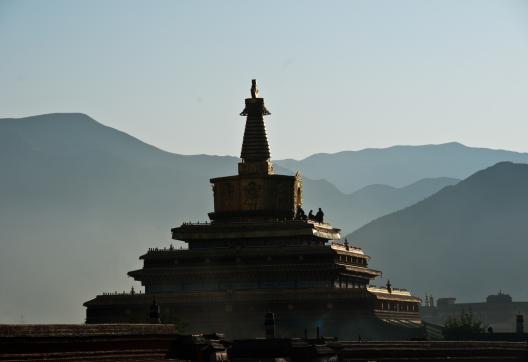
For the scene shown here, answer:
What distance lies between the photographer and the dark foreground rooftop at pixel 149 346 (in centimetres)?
5384

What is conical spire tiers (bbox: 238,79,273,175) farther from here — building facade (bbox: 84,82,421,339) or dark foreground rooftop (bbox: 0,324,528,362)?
dark foreground rooftop (bbox: 0,324,528,362)

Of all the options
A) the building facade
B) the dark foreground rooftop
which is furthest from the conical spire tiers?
the dark foreground rooftop

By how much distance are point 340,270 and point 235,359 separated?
42.3 meters

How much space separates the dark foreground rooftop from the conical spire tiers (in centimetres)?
3147

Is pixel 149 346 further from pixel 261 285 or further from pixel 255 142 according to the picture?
pixel 255 142

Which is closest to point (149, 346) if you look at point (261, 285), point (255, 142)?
point (261, 285)

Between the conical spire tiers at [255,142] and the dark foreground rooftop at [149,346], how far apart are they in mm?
31468

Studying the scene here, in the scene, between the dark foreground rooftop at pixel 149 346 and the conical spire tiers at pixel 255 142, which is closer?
the dark foreground rooftop at pixel 149 346

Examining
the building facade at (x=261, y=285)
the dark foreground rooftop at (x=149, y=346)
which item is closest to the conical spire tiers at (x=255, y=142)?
the building facade at (x=261, y=285)

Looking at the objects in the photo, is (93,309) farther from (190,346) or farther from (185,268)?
(190,346)

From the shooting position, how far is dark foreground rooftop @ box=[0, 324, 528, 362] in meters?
53.8

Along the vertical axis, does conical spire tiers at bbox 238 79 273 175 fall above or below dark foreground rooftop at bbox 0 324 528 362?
above

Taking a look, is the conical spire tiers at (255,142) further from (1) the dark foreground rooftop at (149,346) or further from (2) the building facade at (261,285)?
(1) the dark foreground rooftop at (149,346)

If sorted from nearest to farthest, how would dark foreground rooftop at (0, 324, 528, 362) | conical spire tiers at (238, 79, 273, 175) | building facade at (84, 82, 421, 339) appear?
dark foreground rooftop at (0, 324, 528, 362) → building facade at (84, 82, 421, 339) → conical spire tiers at (238, 79, 273, 175)
